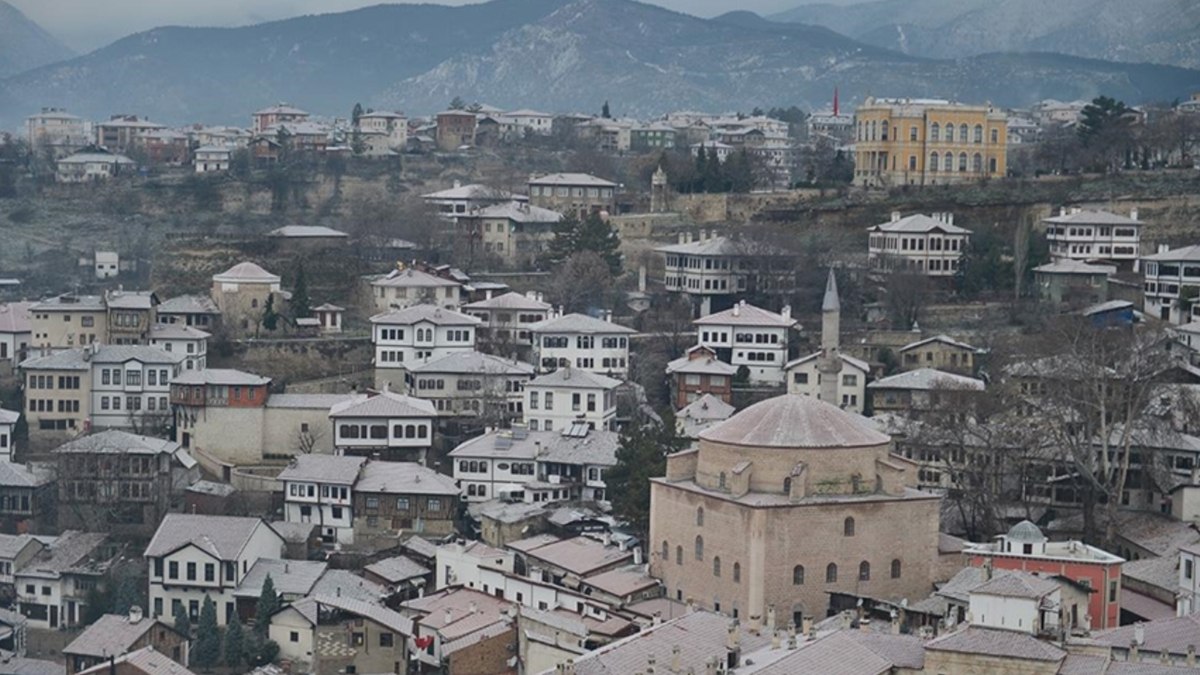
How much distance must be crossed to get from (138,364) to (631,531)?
1409 centimetres

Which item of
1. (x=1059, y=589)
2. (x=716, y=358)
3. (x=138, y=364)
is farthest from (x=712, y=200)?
(x=1059, y=589)

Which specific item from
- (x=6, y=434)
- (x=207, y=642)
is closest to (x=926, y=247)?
(x=6, y=434)

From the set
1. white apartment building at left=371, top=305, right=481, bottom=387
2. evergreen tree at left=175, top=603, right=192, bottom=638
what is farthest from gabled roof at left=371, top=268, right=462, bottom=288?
evergreen tree at left=175, top=603, right=192, bottom=638

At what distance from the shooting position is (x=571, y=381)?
48969 millimetres

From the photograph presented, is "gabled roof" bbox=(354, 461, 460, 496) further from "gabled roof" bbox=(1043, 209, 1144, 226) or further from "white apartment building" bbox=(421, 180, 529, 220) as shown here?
"white apartment building" bbox=(421, 180, 529, 220)

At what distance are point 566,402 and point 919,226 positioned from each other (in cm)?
1439

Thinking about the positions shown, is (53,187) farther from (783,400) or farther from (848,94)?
(848,94)

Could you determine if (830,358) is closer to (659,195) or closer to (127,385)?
(127,385)

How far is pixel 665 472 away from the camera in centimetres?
4138

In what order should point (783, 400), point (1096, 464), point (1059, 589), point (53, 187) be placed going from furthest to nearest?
point (53, 187)
point (1096, 464)
point (783, 400)
point (1059, 589)

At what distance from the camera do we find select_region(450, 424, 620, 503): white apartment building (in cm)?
4512

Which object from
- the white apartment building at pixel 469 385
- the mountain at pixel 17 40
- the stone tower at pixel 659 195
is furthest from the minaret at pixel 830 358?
the mountain at pixel 17 40

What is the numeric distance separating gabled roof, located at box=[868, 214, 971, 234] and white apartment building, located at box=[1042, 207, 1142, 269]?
2.58 m

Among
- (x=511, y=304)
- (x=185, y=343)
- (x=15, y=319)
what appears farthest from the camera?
(x=511, y=304)
